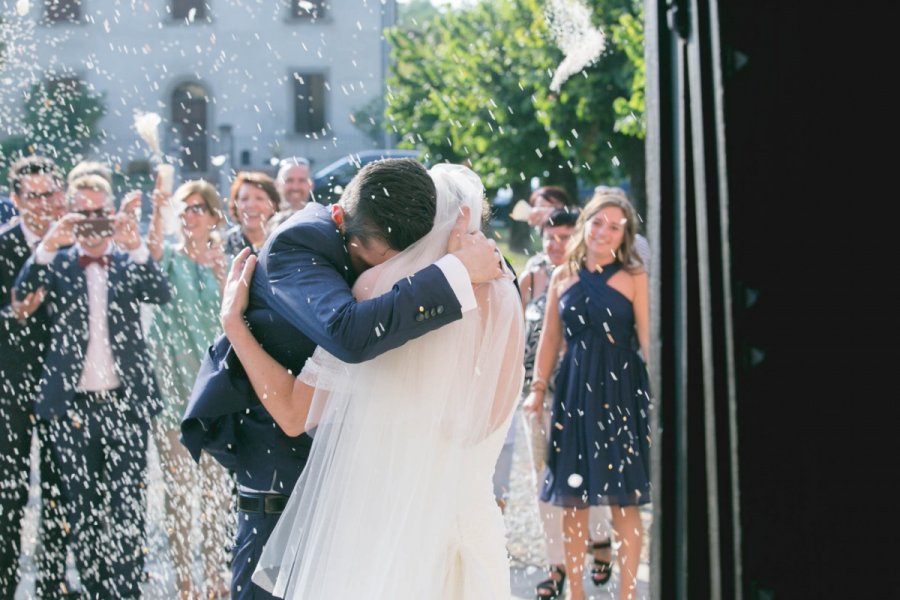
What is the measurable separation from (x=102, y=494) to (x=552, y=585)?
2.14m

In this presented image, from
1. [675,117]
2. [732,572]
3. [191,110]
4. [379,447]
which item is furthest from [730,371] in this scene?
[191,110]

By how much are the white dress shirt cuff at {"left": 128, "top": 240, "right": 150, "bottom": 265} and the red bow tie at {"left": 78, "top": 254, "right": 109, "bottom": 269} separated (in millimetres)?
140

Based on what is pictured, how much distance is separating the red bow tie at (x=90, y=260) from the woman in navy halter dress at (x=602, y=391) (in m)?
2.14

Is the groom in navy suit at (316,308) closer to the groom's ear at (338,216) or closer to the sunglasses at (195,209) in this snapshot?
the groom's ear at (338,216)

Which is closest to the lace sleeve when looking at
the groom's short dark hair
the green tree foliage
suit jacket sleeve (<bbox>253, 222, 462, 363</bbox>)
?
suit jacket sleeve (<bbox>253, 222, 462, 363</bbox>)

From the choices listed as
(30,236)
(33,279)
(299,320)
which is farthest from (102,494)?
(299,320)

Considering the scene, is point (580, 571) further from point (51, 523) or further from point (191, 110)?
point (191, 110)

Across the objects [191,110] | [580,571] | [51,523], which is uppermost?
[51,523]

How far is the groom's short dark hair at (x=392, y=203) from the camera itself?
2.99 m

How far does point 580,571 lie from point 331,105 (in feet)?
126

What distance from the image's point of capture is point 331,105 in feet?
140

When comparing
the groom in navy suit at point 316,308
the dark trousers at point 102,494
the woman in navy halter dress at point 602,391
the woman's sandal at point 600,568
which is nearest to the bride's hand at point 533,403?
the woman in navy halter dress at point 602,391

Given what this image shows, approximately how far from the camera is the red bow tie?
18.3 ft

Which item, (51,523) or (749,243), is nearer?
(749,243)
